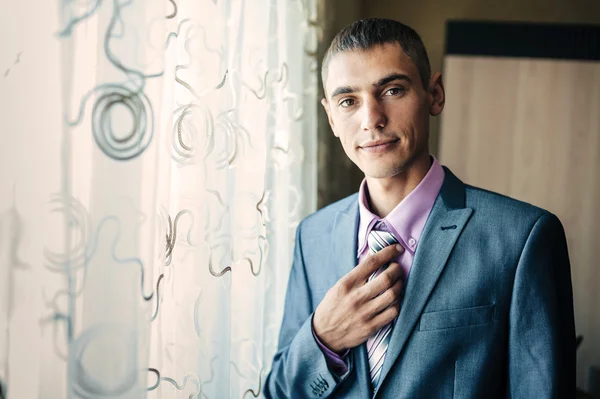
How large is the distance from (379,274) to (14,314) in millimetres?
648

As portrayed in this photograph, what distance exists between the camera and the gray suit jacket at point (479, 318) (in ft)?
3.08

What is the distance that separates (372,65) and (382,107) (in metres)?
0.08

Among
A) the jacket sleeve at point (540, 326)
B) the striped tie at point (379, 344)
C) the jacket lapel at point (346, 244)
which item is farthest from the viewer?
the jacket lapel at point (346, 244)

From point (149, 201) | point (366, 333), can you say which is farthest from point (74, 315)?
point (366, 333)

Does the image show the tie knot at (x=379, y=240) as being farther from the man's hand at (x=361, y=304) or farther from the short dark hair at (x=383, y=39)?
the short dark hair at (x=383, y=39)

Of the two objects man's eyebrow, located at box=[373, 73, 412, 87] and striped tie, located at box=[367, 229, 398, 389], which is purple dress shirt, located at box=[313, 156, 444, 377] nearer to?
striped tie, located at box=[367, 229, 398, 389]

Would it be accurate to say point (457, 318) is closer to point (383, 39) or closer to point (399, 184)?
point (399, 184)

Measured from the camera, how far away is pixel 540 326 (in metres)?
0.93

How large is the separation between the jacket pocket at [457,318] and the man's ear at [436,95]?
0.41 meters

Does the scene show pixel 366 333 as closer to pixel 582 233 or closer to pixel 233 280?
pixel 233 280

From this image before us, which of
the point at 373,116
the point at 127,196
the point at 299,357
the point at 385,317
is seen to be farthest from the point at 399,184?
the point at 127,196

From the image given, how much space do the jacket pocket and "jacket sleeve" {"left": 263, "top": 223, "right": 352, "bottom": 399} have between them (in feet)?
0.61

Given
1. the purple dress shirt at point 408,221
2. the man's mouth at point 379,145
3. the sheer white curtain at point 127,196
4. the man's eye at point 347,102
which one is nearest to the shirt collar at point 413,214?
the purple dress shirt at point 408,221

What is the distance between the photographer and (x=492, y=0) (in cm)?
292
